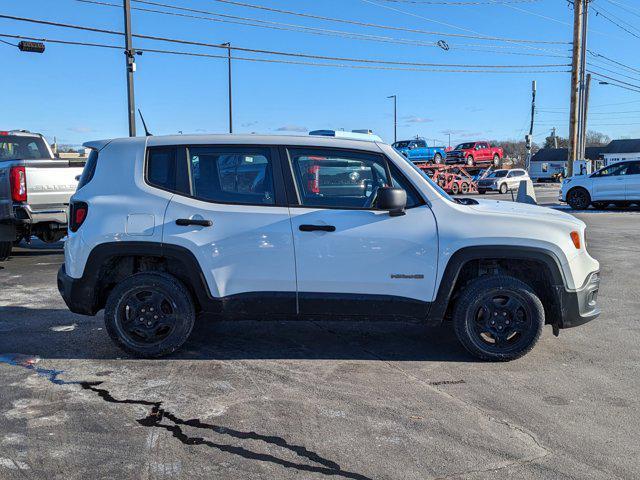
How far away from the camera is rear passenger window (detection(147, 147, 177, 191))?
5168mm

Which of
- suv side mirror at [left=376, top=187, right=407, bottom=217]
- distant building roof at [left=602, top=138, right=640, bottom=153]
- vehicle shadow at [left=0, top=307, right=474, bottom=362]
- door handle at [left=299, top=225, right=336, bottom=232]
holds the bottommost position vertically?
vehicle shadow at [left=0, top=307, right=474, bottom=362]

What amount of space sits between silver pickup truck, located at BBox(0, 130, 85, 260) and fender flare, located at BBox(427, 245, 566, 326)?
7.17 metres

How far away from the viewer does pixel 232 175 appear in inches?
203

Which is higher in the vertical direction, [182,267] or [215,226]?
[215,226]

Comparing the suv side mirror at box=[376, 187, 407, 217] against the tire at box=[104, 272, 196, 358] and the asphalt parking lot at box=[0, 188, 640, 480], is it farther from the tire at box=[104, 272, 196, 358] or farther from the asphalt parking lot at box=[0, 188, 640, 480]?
the tire at box=[104, 272, 196, 358]

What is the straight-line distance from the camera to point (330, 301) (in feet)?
16.7

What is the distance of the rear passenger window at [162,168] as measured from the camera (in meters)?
5.17

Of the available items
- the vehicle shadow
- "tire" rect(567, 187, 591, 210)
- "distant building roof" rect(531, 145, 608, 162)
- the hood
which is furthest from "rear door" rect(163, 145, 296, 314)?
"distant building roof" rect(531, 145, 608, 162)

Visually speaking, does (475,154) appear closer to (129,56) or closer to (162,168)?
(129,56)

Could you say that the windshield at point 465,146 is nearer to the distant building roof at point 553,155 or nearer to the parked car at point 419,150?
the parked car at point 419,150

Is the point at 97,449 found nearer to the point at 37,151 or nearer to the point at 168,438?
the point at 168,438

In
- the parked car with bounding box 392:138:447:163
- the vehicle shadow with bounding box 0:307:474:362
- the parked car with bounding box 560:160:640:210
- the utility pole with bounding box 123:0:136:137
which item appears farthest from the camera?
the parked car with bounding box 392:138:447:163

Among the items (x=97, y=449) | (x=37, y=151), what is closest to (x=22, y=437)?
(x=97, y=449)

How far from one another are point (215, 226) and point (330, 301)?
43.5 inches
